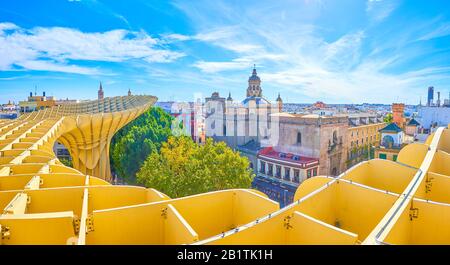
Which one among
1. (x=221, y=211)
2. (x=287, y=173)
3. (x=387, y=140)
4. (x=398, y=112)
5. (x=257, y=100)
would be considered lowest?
(x=287, y=173)

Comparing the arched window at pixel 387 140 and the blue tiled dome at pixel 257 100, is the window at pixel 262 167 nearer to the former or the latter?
the arched window at pixel 387 140

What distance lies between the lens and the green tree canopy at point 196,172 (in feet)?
56.7

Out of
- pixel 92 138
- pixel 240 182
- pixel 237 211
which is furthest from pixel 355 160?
pixel 237 211

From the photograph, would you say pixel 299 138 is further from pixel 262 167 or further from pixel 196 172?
pixel 196 172

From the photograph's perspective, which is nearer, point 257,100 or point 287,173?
point 287,173

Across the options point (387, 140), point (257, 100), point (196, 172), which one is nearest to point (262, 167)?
point (387, 140)

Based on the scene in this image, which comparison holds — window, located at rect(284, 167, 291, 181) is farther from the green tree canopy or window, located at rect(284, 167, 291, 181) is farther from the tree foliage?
the green tree canopy

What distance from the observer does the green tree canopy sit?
17281 mm

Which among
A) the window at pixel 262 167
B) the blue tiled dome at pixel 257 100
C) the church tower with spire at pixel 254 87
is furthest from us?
the church tower with spire at pixel 254 87

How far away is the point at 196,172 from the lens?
1759cm

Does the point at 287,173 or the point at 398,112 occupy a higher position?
the point at 398,112

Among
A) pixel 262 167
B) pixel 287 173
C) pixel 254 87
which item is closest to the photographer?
pixel 287 173

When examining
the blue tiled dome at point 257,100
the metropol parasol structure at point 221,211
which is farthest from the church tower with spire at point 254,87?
the metropol parasol structure at point 221,211
